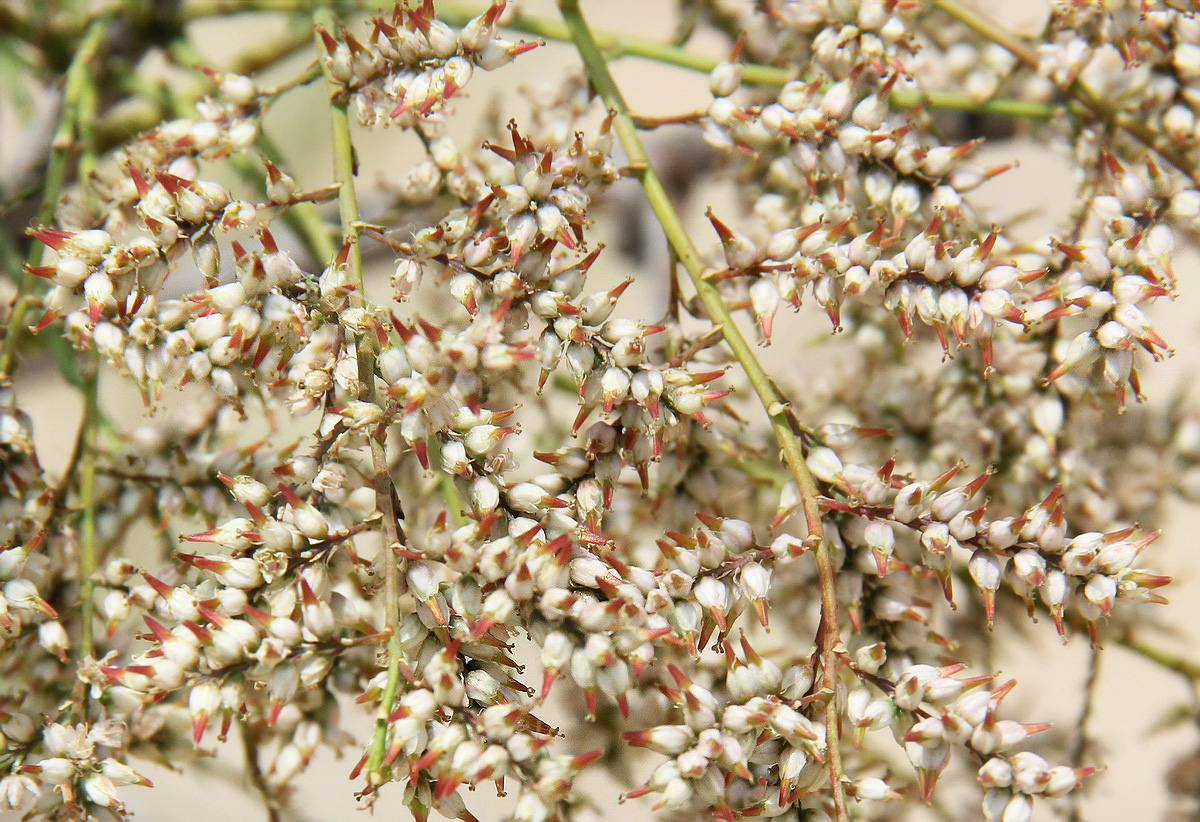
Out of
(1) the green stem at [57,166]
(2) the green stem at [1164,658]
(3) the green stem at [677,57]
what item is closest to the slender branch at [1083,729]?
(2) the green stem at [1164,658]

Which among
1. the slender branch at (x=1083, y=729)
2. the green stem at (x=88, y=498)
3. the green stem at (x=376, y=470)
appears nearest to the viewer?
the green stem at (x=376, y=470)

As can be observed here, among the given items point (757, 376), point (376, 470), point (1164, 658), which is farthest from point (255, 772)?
point (1164, 658)

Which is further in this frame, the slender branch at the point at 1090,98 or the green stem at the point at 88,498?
the slender branch at the point at 1090,98

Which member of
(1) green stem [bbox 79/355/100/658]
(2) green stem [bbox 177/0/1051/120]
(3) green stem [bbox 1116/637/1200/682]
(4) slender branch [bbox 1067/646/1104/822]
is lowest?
(1) green stem [bbox 79/355/100/658]

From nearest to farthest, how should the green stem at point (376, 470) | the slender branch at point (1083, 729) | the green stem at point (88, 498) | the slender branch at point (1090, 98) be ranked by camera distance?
the green stem at point (376, 470) < the green stem at point (88, 498) < the slender branch at point (1090, 98) < the slender branch at point (1083, 729)

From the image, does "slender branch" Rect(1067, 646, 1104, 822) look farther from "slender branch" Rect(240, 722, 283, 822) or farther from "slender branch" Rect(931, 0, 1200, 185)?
"slender branch" Rect(240, 722, 283, 822)

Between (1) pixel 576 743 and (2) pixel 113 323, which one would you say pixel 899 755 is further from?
(2) pixel 113 323

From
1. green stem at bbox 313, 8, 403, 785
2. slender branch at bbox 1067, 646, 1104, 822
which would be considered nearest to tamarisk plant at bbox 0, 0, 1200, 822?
green stem at bbox 313, 8, 403, 785

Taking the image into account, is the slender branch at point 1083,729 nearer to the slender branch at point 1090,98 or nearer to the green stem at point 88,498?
the slender branch at point 1090,98

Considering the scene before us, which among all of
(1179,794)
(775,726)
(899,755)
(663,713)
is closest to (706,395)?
(775,726)

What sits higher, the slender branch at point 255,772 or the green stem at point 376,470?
the green stem at point 376,470
